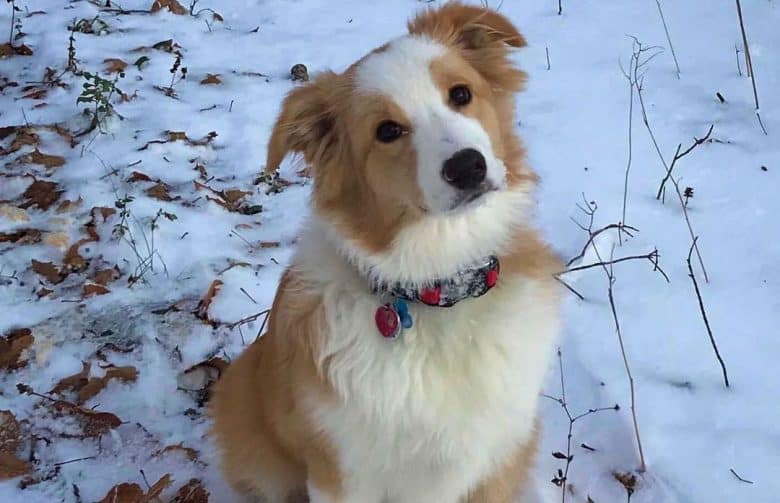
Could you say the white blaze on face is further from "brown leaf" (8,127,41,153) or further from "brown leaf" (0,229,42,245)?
"brown leaf" (8,127,41,153)

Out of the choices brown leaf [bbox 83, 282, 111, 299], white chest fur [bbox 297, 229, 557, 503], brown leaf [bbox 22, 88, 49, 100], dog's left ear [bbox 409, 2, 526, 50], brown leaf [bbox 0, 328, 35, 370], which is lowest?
brown leaf [bbox 0, 328, 35, 370]

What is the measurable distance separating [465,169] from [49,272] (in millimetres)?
2678

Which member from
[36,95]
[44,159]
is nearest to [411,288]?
[44,159]

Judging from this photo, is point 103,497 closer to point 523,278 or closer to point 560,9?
point 523,278

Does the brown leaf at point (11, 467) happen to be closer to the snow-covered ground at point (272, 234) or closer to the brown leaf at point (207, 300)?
the snow-covered ground at point (272, 234)

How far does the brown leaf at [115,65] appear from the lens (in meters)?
5.85

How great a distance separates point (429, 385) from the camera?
259cm

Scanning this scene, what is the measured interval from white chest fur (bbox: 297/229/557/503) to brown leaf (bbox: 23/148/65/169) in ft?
9.69

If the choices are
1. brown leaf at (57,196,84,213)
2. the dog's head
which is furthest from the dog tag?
brown leaf at (57,196,84,213)

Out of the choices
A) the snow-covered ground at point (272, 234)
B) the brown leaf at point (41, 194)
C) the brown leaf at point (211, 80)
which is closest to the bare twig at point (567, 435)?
the snow-covered ground at point (272, 234)

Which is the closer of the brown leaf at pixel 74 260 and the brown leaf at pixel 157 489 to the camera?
the brown leaf at pixel 157 489

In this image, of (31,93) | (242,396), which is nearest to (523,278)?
(242,396)

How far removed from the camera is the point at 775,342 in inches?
133

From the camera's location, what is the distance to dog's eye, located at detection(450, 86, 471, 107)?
259 centimetres
